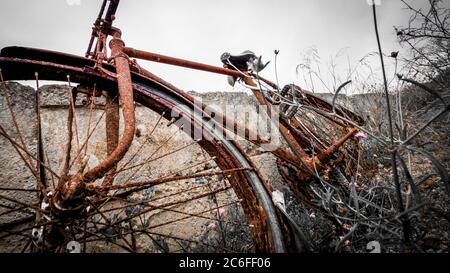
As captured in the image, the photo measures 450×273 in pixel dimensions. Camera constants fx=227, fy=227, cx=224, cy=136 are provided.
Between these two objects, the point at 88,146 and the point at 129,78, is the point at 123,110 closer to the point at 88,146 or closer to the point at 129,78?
the point at 129,78

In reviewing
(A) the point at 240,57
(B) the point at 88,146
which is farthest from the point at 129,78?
(B) the point at 88,146

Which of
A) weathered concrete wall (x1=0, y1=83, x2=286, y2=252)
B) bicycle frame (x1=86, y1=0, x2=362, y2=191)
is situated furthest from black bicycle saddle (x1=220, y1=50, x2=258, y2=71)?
weathered concrete wall (x1=0, y1=83, x2=286, y2=252)

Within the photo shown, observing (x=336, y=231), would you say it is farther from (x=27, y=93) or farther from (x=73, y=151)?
(x=27, y=93)

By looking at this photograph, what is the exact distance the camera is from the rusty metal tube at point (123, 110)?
0.94 m

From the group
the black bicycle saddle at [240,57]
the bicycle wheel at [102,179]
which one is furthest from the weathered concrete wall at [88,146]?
the black bicycle saddle at [240,57]

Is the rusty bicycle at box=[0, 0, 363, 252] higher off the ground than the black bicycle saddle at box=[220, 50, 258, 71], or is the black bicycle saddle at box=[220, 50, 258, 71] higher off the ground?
the black bicycle saddle at box=[220, 50, 258, 71]

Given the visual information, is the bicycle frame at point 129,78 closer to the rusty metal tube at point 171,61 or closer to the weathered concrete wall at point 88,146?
the rusty metal tube at point 171,61

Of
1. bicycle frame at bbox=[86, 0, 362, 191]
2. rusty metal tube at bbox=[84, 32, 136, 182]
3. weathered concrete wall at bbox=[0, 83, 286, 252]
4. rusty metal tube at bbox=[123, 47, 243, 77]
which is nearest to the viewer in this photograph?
rusty metal tube at bbox=[84, 32, 136, 182]

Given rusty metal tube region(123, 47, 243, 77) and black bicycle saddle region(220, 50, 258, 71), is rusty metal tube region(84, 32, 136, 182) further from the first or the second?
black bicycle saddle region(220, 50, 258, 71)

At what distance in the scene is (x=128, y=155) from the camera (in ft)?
7.24

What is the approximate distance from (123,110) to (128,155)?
1.24 metres

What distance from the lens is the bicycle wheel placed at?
97cm

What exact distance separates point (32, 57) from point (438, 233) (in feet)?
7.80

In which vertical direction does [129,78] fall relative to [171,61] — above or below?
below
